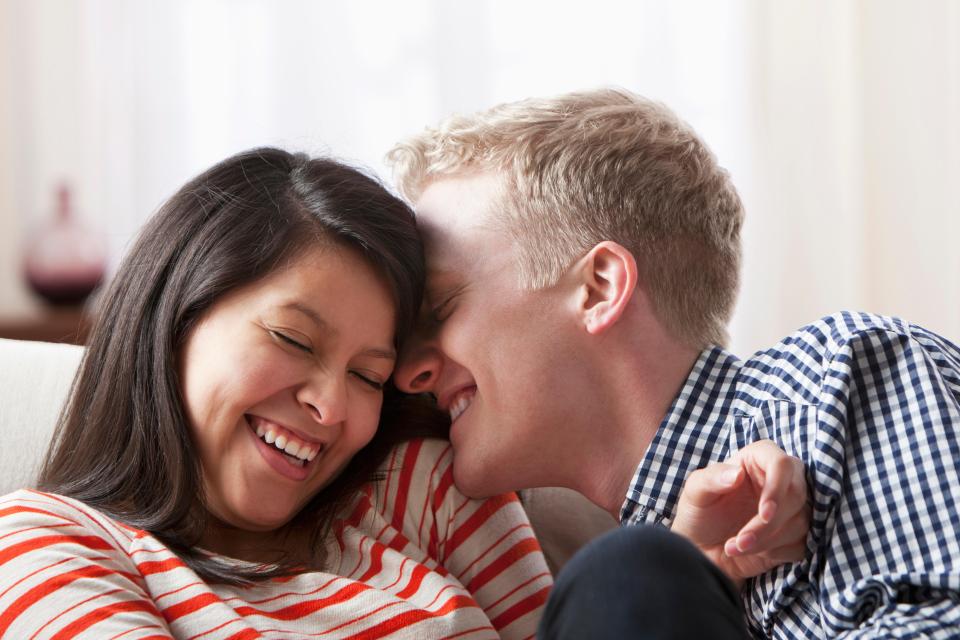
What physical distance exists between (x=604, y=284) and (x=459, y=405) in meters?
0.24

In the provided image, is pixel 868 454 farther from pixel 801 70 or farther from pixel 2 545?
pixel 801 70

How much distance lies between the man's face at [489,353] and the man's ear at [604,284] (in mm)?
36

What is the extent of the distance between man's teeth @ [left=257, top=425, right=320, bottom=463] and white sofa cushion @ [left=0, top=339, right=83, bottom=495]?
0.35 metres

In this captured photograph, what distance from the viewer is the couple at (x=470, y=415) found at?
1008 mm

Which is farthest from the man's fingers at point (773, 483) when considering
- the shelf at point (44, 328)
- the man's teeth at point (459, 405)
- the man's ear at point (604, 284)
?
the shelf at point (44, 328)

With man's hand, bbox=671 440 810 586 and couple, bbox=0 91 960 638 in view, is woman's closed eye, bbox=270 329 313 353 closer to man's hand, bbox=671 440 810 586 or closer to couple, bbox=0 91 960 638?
couple, bbox=0 91 960 638

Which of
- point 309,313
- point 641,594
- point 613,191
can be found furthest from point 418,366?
point 641,594

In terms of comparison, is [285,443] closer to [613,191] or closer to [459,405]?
[459,405]

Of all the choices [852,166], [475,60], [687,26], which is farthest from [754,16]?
[475,60]

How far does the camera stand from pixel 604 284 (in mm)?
1321

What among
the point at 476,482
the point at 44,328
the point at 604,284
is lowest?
the point at 44,328

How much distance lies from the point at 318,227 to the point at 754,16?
199 cm

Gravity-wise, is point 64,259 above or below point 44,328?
above

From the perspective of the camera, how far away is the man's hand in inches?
38.2
